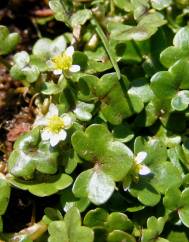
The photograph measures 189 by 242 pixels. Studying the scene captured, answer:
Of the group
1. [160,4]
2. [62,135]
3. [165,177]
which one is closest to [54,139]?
[62,135]

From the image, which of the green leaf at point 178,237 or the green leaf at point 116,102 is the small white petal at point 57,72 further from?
the green leaf at point 178,237

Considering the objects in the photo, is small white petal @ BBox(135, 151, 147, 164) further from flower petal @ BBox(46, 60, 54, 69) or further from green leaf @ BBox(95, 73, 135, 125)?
flower petal @ BBox(46, 60, 54, 69)

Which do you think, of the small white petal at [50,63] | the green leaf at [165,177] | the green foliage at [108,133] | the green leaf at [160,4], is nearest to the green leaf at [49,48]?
the green foliage at [108,133]

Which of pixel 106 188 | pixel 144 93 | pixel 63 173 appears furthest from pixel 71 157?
pixel 144 93

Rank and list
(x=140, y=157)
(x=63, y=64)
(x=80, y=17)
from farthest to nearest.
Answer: (x=80, y=17)
(x=63, y=64)
(x=140, y=157)

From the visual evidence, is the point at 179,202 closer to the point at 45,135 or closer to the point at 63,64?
the point at 45,135

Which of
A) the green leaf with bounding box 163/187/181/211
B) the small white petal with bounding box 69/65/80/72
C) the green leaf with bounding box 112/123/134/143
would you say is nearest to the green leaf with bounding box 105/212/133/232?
the green leaf with bounding box 163/187/181/211
